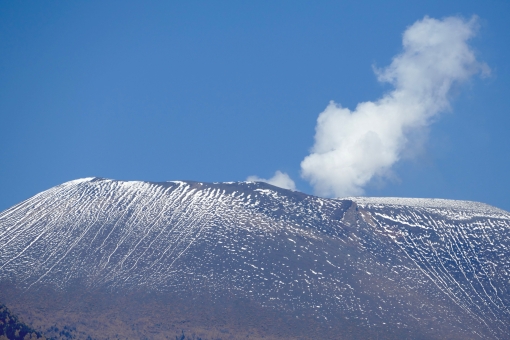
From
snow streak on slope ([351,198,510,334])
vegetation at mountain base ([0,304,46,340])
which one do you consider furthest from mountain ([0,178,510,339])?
vegetation at mountain base ([0,304,46,340])

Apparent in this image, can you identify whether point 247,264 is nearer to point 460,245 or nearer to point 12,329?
point 460,245

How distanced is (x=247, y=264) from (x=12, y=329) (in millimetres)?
44598

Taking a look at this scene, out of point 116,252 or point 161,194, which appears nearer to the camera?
point 116,252

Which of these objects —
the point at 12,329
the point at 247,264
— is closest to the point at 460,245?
the point at 247,264

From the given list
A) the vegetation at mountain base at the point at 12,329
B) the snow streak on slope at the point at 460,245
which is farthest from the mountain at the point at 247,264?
the vegetation at mountain base at the point at 12,329

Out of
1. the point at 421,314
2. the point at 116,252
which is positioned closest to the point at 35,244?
the point at 116,252

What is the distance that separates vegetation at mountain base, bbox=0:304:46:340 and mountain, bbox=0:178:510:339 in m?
17.2

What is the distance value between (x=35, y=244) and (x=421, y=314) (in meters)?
56.9

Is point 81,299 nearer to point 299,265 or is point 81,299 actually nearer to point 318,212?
point 299,265

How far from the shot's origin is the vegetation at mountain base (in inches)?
2426

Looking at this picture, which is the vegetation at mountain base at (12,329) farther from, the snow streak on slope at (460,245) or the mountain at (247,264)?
the snow streak on slope at (460,245)

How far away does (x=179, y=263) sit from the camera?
102m

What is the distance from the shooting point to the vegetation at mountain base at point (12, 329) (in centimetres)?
6163

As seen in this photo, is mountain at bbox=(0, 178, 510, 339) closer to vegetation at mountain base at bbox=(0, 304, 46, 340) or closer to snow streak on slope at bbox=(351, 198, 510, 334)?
snow streak on slope at bbox=(351, 198, 510, 334)
